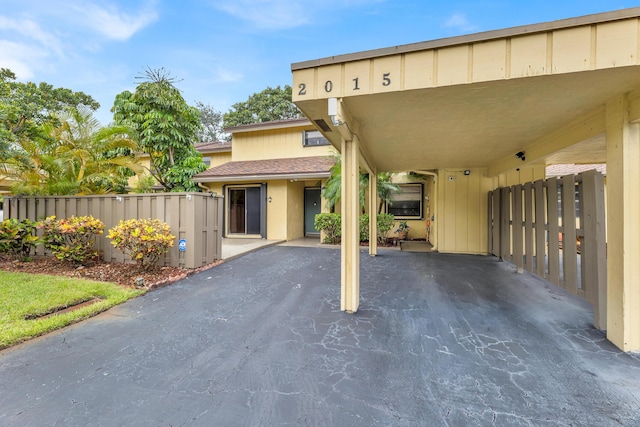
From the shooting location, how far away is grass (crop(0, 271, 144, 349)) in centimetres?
292

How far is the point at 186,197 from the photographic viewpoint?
5.50 m

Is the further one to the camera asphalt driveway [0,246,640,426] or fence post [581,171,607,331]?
fence post [581,171,607,331]

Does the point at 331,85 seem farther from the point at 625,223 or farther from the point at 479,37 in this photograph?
the point at 625,223

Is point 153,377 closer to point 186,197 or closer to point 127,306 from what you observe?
point 127,306

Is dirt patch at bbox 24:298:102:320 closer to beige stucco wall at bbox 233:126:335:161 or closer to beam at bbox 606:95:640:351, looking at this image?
beam at bbox 606:95:640:351

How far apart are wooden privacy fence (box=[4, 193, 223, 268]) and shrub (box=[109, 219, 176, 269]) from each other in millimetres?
461

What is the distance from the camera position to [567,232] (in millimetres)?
3152

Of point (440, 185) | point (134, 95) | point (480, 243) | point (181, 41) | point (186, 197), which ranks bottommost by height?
point (480, 243)

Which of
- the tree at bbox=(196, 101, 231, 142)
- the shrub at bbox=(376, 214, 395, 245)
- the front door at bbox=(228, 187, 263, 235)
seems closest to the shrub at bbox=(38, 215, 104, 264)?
the front door at bbox=(228, 187, 263, 235)

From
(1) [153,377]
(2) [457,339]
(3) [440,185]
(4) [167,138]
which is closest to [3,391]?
(1) [153,377]

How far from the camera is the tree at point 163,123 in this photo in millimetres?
9969

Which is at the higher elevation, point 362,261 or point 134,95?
point 134,95

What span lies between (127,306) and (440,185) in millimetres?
7781

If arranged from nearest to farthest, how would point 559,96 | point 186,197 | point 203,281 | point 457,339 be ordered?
point 559,96 < point 457,339 < point 203,281 < point 186,197
